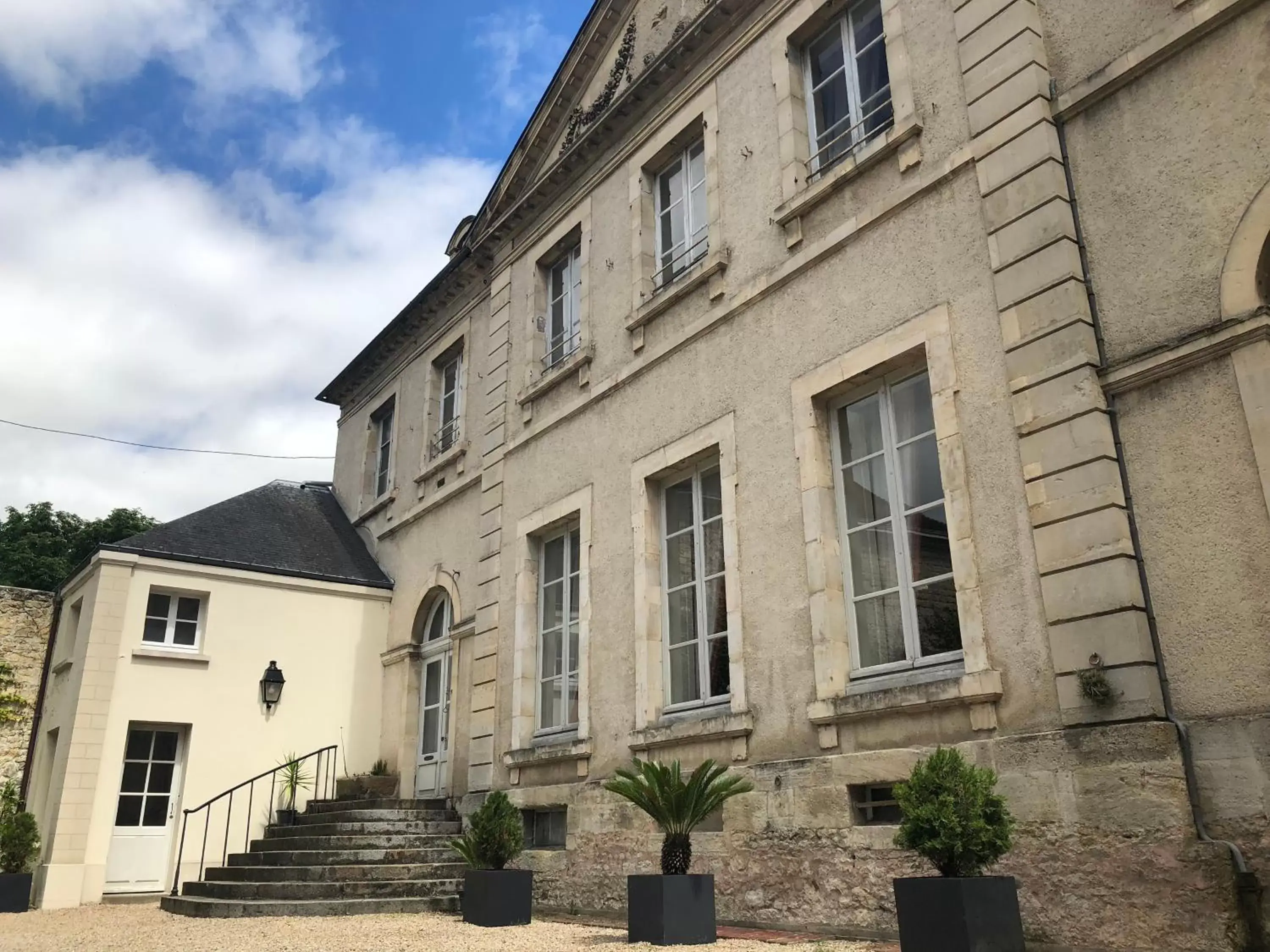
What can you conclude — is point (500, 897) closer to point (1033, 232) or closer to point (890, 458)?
point (890, 458)

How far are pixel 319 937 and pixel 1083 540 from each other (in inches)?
208

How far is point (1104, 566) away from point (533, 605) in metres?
5.74

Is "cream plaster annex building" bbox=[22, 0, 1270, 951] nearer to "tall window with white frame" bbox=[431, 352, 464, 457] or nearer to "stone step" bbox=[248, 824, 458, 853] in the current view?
"stone step" bbox=[248, 824, 458, 853]

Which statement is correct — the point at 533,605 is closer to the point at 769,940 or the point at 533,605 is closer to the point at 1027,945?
the point at 769,940

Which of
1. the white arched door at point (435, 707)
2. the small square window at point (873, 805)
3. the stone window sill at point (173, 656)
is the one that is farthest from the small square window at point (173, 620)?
the small square window at point (873, 805)

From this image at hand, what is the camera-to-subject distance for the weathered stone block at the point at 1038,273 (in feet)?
18.2

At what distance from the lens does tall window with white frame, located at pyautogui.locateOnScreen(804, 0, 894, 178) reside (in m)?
7.32

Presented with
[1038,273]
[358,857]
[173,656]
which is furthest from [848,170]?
[173,656]

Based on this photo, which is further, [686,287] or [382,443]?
[382,443]

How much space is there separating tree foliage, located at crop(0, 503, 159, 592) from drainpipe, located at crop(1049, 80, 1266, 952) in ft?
81.9

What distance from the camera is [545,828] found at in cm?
888

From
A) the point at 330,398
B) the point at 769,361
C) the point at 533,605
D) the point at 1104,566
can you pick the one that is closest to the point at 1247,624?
the point at 1104,566

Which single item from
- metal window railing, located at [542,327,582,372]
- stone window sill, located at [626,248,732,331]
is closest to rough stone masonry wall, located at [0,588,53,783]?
metal window railing, located at [542,327,582,372]

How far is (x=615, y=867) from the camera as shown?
7715 millimetres
